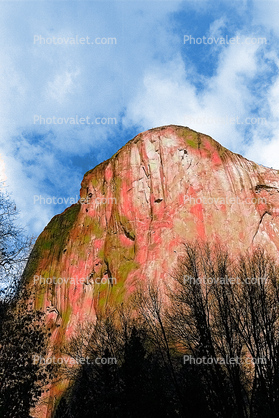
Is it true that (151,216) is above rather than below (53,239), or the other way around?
below

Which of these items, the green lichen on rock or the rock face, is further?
the green lichen on rock

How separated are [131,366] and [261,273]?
9.40 metres

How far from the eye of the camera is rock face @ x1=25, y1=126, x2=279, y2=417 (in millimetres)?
31500

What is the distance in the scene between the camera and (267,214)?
107ft

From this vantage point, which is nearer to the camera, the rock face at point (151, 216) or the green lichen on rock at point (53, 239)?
the rock face at point (151, 216)

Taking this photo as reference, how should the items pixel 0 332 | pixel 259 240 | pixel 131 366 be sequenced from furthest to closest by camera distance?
pixel 259 240, pixel 0 332, pixel 131 366

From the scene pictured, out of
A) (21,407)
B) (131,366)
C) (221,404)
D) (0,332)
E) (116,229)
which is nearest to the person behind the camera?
(221,404)

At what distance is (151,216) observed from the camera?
35.0 metres

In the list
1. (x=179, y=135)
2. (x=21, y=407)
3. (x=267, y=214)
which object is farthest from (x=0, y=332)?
(x=179, y=135)

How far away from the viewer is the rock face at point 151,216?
3150 cm

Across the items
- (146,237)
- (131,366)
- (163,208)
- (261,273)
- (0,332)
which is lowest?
(131,366)

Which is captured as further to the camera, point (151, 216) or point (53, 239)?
point (53, 239)

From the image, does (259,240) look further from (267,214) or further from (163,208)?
(163,208)

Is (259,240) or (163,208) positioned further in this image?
(163,208)
